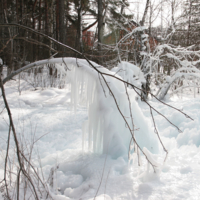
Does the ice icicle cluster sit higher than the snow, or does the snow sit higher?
the ice icicle cluster

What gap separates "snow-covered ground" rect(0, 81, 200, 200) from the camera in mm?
1838

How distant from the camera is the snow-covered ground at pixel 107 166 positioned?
1838 millimetres

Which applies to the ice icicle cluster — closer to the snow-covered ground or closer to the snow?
the snow

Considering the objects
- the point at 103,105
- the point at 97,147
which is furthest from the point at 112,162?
the point at 103,105

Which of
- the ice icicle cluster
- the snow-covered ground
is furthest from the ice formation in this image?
the snow-covered ground

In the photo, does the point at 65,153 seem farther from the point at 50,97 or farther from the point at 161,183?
the point at 50,97

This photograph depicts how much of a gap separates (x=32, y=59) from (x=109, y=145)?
1158 cm

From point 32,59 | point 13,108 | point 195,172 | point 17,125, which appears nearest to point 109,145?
point 195,172

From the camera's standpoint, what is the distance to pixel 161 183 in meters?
1.95

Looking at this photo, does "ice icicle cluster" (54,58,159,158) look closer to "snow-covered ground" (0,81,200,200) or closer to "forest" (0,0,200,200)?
"forest" (0,0,200,200)

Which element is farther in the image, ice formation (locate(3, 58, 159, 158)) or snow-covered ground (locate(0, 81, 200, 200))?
ice formation (locate(3, 58, 159, 158))

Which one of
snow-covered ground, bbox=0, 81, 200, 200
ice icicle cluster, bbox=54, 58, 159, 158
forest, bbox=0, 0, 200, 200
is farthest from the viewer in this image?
ice icicle cluster, bbox=54, 58, 159, 158

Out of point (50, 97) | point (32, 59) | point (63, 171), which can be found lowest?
point (63, 171)

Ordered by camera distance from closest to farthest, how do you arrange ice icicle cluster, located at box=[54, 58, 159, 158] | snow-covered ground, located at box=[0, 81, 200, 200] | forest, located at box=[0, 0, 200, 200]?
forest, located at box=[0, 0, 200, 200], snow-covered ground, located at box=[0, 81, 200, 200], ice icicle cluster, located at box=[54, 58, 159, 158]
